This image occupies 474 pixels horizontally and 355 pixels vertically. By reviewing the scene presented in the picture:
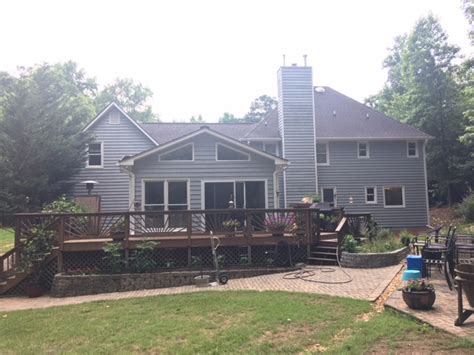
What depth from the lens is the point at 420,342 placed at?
14.4 feet

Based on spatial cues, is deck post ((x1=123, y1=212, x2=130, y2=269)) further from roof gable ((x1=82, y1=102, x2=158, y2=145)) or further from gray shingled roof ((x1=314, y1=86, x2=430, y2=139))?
gray shingled roof ((x1=314, y1=86, x2=430, y2=139))

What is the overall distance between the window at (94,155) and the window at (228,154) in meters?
8.82

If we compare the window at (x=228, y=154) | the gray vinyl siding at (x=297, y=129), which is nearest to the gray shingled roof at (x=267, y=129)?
the gray vinyl siding at (x=297, y=129)

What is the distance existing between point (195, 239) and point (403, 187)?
47.4 ft

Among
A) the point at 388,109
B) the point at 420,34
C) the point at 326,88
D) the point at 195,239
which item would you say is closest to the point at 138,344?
the point at 195,239

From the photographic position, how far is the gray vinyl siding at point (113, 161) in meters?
19.5

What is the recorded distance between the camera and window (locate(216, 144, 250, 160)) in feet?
46.1

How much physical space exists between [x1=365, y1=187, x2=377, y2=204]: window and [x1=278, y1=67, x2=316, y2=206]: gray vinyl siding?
321cm

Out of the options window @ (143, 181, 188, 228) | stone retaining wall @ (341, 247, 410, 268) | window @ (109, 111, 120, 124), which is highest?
window @ (109, 111, 120, 124)

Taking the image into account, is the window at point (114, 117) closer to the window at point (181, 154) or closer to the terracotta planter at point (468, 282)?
the window at point (181, 154)

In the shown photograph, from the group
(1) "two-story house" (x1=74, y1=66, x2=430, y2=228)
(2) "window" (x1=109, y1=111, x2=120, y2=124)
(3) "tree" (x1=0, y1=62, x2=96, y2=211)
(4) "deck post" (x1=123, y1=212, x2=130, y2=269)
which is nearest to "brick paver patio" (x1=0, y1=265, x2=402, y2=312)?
(4) "deck post" (x1=123, y1=212, x2=130, y2=269)

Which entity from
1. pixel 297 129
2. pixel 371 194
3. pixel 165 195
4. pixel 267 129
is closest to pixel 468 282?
pixel 165 195

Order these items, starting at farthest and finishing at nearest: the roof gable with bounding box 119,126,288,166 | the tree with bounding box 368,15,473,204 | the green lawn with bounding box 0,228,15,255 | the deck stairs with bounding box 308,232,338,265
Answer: the tree with bounding box 368,15,473,204, the green lawn with bounding box 0,228,15,255, the roof gable with bounding box 119,126,288,166, the deck stairs with bounding box 308,232,338,265

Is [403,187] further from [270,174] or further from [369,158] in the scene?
[270,174]
